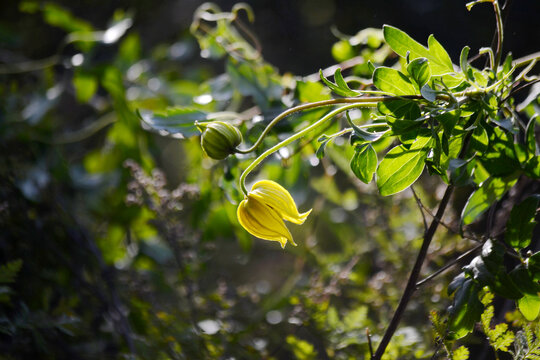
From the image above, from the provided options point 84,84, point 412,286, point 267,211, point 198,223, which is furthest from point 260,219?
point 84,84

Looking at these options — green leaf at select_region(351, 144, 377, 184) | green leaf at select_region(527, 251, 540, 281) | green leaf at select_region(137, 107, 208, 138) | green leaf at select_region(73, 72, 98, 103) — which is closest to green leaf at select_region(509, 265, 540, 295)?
green leaf at select_region(527, 251, 540, 281)

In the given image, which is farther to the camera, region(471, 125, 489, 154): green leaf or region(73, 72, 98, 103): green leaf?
region(73, 72, 98, 103): green leaf

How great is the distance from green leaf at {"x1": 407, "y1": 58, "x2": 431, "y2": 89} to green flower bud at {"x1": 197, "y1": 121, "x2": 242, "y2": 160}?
0.12 meters

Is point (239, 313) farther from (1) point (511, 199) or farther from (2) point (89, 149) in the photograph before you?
(2) point (89, 149)

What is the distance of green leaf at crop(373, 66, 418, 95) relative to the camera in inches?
13.1

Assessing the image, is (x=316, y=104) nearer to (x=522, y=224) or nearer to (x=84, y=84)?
(x=522, y=224)

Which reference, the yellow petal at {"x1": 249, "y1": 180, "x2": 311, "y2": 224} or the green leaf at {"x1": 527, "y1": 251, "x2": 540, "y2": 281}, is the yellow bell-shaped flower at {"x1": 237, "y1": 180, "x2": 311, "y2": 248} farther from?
the green leaf at {"x1": 527, "y1": 251, "x2": 540, "y2": 281}

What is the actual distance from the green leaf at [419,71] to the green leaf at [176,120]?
21 centimetres

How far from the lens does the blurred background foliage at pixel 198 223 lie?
552mm

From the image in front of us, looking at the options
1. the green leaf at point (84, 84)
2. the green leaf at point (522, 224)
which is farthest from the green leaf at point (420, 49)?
the green leaf at point (84, 84)

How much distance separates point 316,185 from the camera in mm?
846

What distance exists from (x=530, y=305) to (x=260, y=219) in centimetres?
19

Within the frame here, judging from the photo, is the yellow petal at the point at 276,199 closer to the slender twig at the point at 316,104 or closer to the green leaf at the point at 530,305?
the slender twig at the point at 316,104

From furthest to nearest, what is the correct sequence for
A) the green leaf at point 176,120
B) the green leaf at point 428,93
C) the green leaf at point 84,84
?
the green leaf at point 84,84 → the green leaf at point 176,120 → the green leaf at point 428,93
